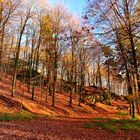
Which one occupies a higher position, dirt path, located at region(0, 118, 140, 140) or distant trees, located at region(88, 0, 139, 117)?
distant trees, located at region(88, 0, 139, 117)

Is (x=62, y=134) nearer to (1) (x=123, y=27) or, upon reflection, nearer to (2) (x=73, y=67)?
(1) (x=123, y=27)

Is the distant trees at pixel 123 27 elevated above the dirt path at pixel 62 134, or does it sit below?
above

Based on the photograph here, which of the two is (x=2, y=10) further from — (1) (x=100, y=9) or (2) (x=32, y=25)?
(1) (x=100, y=9)

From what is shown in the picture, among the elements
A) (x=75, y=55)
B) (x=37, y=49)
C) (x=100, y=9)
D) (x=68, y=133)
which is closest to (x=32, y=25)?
(x=37, y=49)

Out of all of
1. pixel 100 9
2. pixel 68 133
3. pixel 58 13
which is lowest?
pixel 68 133

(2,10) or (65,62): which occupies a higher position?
(2,10)

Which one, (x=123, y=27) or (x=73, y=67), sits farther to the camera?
(x=73, y=67)

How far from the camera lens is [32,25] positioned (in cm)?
3672

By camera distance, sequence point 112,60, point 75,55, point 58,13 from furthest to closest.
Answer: point 75,55
point 58,13
point 112,60

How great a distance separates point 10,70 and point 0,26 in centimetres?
3192

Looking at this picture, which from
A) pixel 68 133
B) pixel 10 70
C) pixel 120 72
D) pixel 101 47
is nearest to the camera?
pixel 68 133

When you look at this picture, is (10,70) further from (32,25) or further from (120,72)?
(120,72)

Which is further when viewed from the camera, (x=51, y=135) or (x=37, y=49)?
(x=37, y=49)

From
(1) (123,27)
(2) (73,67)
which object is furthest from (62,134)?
(2) (73,67)
